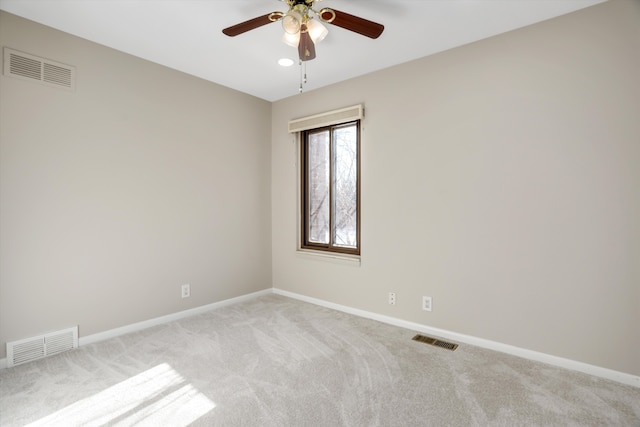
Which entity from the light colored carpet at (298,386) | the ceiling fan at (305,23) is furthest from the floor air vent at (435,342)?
the ceiling fan at (305,23)

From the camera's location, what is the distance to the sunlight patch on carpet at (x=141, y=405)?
1776mm

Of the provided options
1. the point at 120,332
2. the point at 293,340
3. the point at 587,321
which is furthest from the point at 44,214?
the point at 587,321

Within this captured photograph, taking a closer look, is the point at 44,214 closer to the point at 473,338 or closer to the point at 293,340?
the point at 293,340

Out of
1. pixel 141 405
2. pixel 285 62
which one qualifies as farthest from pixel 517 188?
pixel 141 405

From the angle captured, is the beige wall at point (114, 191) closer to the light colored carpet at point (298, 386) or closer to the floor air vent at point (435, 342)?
the light colored carpet at point (298, 386)

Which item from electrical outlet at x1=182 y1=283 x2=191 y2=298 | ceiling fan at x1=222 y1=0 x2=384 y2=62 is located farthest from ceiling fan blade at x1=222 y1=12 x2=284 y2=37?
electrical outlet at x1=182 y1=283 x2=191 y2=298

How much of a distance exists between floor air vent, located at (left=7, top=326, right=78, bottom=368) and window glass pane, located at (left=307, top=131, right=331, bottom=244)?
2484 millimetres

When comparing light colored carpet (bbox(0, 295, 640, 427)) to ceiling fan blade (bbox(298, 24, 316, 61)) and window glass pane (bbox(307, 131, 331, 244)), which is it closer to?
window glass pane (bbox(307, 131, 331, 244))

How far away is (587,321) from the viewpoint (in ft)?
7.48

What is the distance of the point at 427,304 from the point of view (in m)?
3.01

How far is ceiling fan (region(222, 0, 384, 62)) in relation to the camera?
1.91 m

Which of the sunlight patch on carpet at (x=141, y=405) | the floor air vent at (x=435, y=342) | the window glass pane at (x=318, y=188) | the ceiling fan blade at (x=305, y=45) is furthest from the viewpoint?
the window glass pane at (x=318, y=188)

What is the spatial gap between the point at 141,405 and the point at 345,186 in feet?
8.70

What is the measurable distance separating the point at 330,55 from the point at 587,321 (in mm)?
2885
